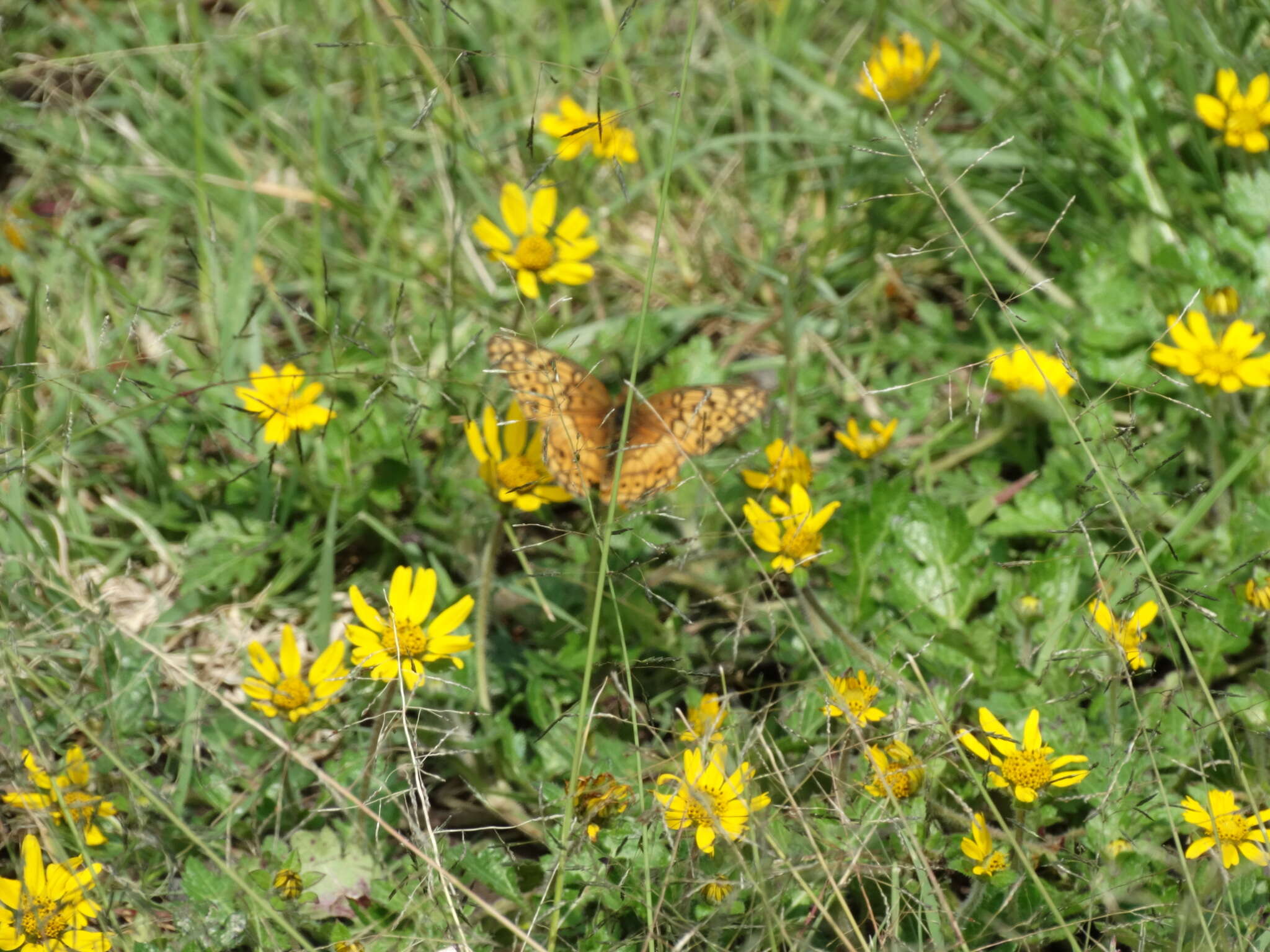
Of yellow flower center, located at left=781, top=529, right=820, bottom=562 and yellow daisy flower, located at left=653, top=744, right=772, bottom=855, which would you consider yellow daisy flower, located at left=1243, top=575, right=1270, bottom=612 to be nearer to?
yellow flower center, located at left=781, top=529, right=820, bottom=562

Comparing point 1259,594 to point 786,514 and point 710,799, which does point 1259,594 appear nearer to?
point 786,514

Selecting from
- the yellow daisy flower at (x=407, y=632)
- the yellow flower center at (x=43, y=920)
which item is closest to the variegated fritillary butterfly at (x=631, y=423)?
the yellow daisy flower at (x=407, y=632)

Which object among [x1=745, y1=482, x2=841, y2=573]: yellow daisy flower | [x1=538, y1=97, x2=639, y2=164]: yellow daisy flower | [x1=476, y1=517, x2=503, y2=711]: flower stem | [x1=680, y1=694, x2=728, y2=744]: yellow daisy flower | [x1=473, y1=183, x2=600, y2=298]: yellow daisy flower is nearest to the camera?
[x1=680, y1=694, x2=728, y2=744]: yellow daisy flower

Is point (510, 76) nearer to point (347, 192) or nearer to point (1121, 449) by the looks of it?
point (347, 192)

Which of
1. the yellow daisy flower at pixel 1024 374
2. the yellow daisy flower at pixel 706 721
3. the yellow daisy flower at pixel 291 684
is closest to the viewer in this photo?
the yellow daisy flower at pixel 706 721

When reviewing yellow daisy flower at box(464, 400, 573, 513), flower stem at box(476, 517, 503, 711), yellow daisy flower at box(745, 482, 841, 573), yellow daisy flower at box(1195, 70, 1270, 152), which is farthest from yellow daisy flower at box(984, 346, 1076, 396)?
flower stem at box(476, 517, 503, 711)

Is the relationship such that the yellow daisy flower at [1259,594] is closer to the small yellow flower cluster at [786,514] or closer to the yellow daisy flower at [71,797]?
the small yellow flower cluster at [786,514]

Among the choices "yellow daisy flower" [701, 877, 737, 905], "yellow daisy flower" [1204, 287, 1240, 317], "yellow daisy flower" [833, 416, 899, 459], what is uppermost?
"yellow daisy flower" [1204, 287, 1240, 317]
